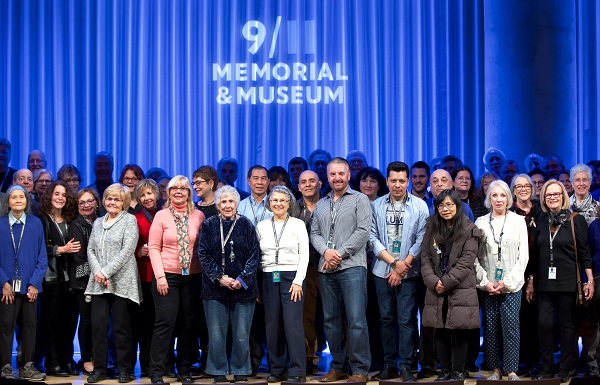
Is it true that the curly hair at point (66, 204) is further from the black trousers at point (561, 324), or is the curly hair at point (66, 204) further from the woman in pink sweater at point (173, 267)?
the black trousers at point (561, 324)

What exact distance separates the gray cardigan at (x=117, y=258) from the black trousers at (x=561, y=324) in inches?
119

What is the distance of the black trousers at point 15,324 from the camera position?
21.1ft

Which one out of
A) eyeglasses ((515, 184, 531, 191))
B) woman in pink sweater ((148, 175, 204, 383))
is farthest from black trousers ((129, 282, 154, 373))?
eyeglasses ((515, 184, 531, 191))

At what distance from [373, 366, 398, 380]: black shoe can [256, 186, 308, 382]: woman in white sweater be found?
1.95 feet

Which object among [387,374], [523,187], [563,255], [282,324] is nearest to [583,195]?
[523,187]

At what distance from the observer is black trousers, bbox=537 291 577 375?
6371mm

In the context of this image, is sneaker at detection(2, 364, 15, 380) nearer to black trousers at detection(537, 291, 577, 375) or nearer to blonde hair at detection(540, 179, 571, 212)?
black trousers at detection(537, 291, 577, 375)

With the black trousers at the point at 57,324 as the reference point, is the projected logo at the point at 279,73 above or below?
above

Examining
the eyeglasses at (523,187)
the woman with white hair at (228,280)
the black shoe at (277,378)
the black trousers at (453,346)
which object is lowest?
the black shoe at (277,378)

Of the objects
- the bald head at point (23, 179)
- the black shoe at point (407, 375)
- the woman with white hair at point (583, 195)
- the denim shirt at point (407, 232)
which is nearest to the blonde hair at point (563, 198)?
the woman with white hair at point (583, 195)

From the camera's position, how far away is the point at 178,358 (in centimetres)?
661

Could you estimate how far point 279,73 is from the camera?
386 inches

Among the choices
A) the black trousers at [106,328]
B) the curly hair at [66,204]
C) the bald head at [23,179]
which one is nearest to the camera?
the black trousers at [106,328]

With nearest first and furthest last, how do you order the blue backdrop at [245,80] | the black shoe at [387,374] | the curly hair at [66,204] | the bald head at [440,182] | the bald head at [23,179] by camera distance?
the black shoe at [387,374]
the curly hair at [66,204]
the bald head at [440,182]
the bald head at [23,179]
the blue backdrop at [245,80]
